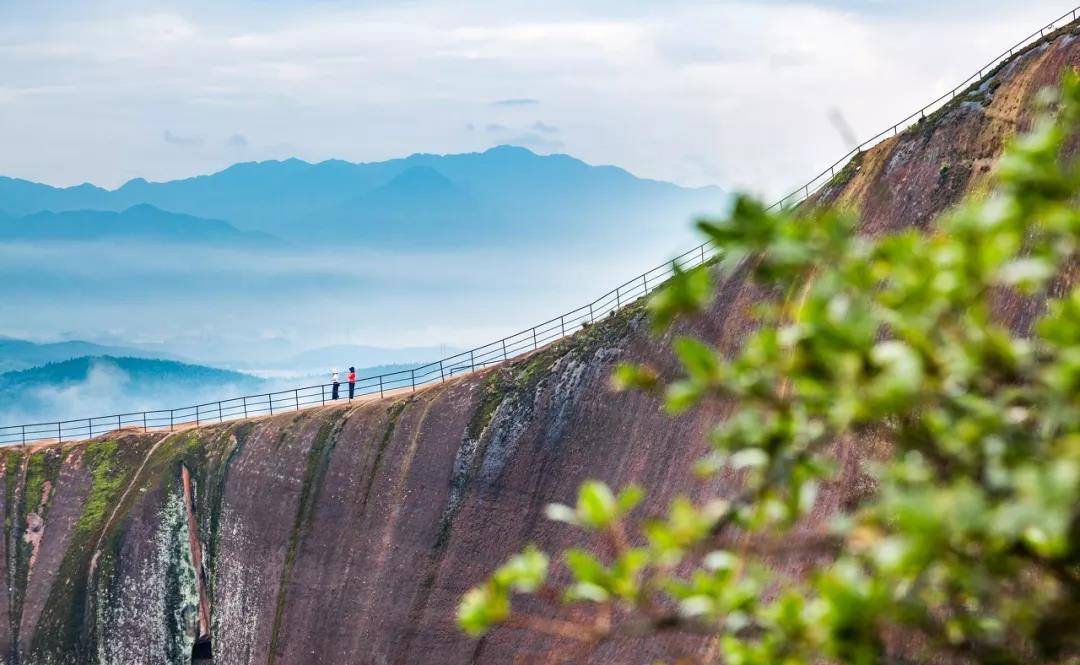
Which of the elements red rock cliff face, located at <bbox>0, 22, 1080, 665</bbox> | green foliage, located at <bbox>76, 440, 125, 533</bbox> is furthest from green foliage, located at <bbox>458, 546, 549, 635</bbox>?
green foliage, located at <bbox>76, 440, 125, 533</bbox>

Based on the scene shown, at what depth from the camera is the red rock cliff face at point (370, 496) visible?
58094mm

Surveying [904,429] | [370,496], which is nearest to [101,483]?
[370,496]

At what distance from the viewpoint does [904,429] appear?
10.6 metres

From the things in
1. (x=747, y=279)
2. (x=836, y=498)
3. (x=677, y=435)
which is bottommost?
(x=836, y=498)

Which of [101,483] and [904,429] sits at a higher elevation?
[101,483]

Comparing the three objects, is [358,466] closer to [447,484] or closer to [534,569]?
[447,484]

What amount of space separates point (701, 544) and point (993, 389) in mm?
2689

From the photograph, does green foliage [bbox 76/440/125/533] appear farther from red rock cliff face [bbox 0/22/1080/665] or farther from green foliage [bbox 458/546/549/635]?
green foliage [bbox 458/546/549/635]

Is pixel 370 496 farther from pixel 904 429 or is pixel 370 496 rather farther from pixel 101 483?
pixel 904 429

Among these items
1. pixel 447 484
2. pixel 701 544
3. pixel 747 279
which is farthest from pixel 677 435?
pixel 701 544

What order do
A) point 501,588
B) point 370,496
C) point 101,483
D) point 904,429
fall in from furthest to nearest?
1. point 101,483
2. point 370,496
3. point 501,588
4. point 904,429

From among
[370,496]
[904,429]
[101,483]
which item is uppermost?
[101,483]

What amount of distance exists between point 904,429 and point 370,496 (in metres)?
56.5

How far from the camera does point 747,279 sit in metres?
60.1
